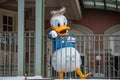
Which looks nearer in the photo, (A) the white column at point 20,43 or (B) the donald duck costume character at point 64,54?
(B) the donald duck costume character at point 64,54

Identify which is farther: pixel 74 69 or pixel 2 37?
pixel 2 37

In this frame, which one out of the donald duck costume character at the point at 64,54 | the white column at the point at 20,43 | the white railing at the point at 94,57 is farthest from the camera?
the white railing at the point at 94,57

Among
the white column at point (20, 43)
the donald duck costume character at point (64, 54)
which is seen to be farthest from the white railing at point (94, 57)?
the white column at point (20, 43)

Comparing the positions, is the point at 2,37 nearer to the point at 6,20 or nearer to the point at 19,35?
the point at 19,35

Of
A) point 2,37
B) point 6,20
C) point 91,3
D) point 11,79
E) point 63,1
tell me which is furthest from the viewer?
point 91,3

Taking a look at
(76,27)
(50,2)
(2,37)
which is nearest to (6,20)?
(50,2)

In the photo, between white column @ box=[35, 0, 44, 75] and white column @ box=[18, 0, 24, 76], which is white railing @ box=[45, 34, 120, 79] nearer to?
white column @ box=[35, 0, 44, 75]

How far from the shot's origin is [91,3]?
17688 mm

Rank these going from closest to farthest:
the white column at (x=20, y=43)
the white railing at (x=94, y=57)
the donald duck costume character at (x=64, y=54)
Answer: the donald duck costume character at (x=64, y=54), the white column at (x=20, y=43), the white railing at (x=94, y=57)

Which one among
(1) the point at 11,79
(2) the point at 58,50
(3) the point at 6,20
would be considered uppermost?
(3) the point at 6,20

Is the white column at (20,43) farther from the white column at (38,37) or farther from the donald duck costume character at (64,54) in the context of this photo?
the donald duck costume character at (64,54)

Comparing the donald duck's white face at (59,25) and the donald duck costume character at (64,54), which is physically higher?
the donald duck's white face at (59,25)

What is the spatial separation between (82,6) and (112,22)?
1.74 metres

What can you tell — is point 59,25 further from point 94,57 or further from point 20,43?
point 94,57
